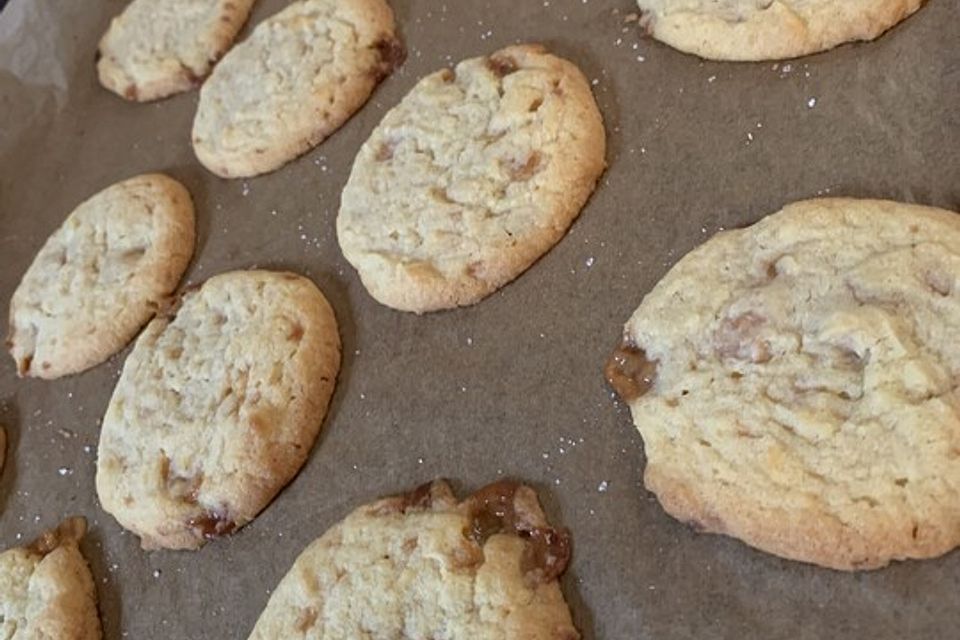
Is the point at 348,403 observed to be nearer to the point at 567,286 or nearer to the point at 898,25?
the point at 567,286

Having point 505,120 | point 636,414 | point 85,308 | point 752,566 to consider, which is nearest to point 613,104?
point 505,120

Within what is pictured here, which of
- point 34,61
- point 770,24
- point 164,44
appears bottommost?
point 34,61

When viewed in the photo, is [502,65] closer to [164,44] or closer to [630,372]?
[630,372]

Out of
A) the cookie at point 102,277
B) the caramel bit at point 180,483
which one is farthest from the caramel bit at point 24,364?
the caramel bit at point 180,483

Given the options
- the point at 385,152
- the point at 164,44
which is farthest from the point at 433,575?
the point at 164,44

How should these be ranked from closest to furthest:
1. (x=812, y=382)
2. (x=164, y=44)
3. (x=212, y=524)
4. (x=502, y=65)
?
(x=812, y=382)
(x=212, y=524)
(x=502, y=65)
(x=164, y=44)

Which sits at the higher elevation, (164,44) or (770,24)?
(770,24)

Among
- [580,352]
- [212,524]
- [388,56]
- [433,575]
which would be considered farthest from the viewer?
[388,56]
